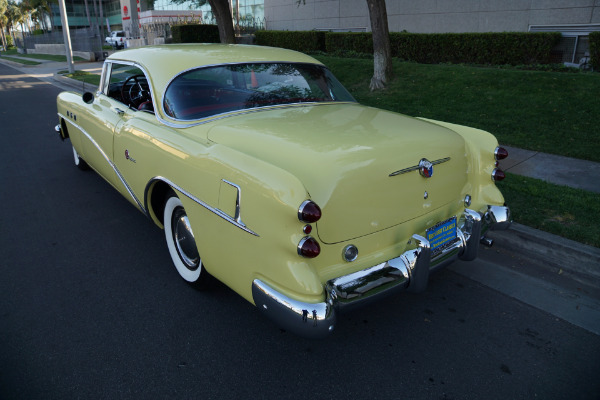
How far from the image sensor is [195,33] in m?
22.4

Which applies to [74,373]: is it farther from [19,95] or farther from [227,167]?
[19,95]

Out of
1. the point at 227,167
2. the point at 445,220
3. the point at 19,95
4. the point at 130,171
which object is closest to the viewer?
the point at 227,167

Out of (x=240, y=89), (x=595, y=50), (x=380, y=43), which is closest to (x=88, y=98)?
(x=240, y=89)

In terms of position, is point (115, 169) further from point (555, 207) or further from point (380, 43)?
point (380, 43)

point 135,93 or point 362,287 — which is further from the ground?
point 135,93

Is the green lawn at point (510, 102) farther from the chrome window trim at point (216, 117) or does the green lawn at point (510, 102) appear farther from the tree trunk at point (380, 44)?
the chrome window trim at point (216, 117)

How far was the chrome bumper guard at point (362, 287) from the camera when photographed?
7.23ft

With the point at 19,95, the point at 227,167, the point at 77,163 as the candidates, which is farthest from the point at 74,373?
the point at 19,95

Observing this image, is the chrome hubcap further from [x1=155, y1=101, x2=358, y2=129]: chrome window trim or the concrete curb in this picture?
the concrete curb

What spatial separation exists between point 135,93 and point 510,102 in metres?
7.00

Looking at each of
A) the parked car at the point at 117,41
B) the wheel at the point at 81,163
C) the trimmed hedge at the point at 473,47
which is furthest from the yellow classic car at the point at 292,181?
the parked car at the point at 117,41

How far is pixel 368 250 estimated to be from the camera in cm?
260

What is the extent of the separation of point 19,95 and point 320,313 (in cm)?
1631

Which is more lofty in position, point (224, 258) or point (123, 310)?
point (224, 258)
